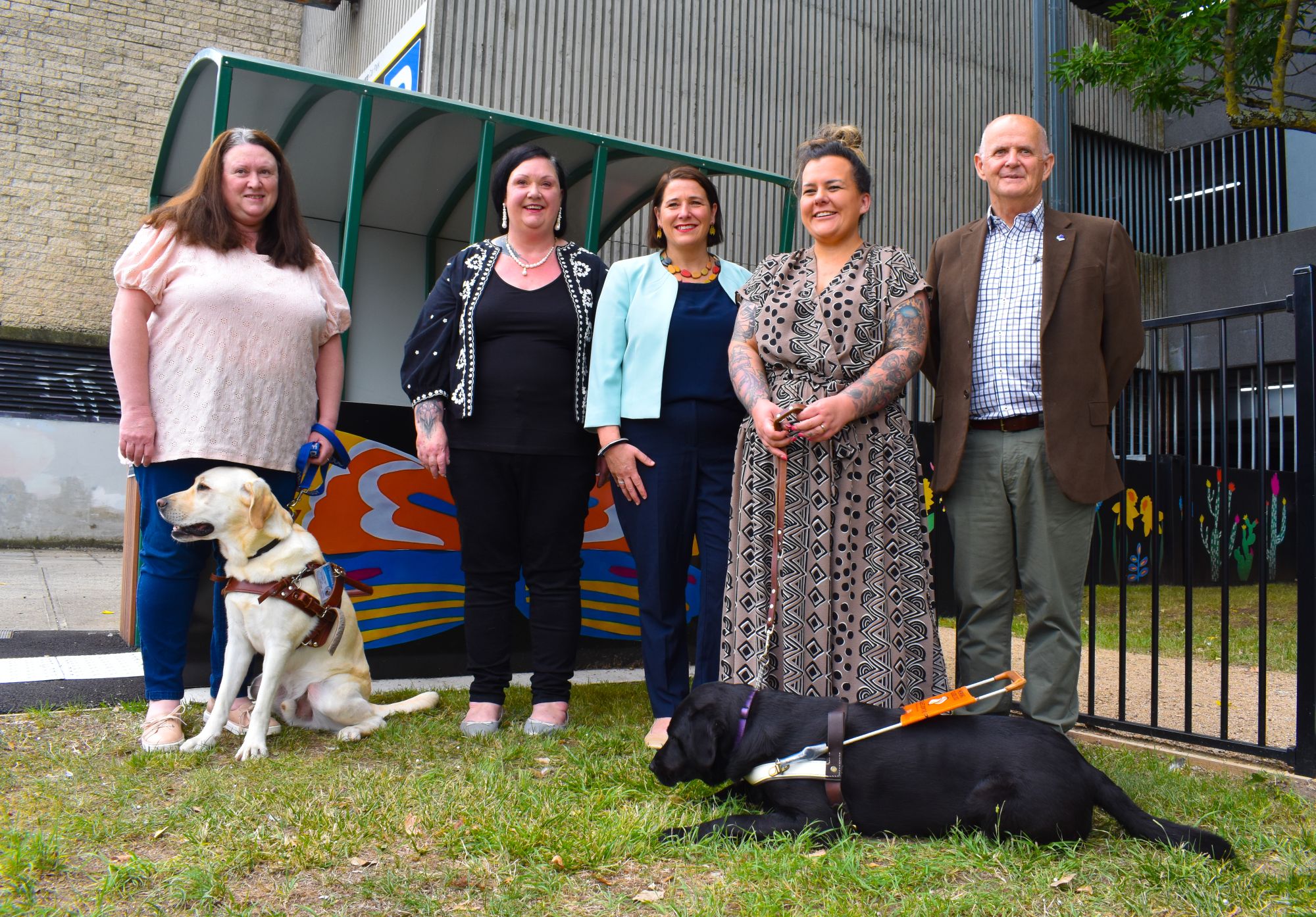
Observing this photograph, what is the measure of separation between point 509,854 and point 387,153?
5688 millimetres

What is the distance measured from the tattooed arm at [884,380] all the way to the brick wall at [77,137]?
40.8 ft

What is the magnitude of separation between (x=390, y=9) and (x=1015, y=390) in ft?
32.1

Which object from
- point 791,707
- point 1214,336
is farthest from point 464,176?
point 1214,336

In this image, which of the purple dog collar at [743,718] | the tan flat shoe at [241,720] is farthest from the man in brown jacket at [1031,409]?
the tan flat shoe at [241,720]

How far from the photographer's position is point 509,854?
2182mm

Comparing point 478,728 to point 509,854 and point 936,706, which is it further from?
point 936,706

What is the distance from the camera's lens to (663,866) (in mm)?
2182

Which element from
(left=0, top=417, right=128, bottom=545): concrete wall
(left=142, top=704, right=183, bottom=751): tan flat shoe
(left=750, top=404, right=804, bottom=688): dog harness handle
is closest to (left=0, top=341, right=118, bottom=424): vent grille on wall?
(left=0, top=417, right=128, bottom=545): concrete wall

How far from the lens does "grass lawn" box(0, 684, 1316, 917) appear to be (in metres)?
1.96

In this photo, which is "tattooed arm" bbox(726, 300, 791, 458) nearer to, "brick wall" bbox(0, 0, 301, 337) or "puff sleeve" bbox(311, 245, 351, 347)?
"puff sleeve" bbox(311, 245, 351, 347)

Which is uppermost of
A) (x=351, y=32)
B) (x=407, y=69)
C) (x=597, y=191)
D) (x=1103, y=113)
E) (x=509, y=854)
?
(x=1103, y=113)

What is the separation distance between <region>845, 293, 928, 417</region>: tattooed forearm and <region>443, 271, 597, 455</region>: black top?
111cm

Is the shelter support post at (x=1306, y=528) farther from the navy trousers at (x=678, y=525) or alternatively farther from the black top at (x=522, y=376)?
the black top at (x=522, y=376)

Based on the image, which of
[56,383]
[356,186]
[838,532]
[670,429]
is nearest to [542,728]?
[670,429]
